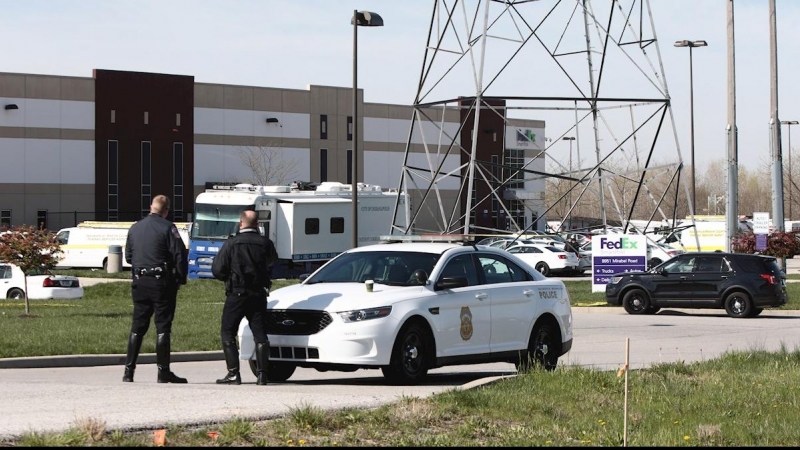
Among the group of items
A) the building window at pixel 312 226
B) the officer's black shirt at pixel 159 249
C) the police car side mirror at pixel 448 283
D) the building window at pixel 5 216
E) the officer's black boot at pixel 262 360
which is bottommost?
the officer's black boot at pixel 262 360

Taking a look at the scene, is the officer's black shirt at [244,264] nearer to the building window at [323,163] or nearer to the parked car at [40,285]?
the parked car at [40,285]

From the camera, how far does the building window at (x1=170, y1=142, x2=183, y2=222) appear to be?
7350 centimetres

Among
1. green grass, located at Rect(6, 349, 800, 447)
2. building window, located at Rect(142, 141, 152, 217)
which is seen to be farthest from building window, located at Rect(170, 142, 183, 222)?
green grass, located at Rect(6, 349, 800, 447)

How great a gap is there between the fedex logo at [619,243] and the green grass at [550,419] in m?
20.7

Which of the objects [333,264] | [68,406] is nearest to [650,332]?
[333,264]

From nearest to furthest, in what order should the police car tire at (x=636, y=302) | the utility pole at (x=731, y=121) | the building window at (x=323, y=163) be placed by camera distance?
the police car tire at (x=636, y=302), the utility pole at (x=731, y=121), the building window at (x=323, y=163)

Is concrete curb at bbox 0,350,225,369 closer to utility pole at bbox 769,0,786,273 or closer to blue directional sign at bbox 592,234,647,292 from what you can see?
blue directional sign at bbox 592,234,647,292

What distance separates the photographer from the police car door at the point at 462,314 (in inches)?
537

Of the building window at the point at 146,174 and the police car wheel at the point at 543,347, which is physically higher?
the building window at the point at 146,174

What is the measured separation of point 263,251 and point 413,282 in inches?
68.6

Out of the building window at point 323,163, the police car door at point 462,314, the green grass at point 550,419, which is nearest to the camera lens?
the green grass at point 550,419

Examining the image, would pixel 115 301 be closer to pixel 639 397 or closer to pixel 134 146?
pixel 639 397

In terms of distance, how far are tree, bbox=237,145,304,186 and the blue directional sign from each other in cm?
4090

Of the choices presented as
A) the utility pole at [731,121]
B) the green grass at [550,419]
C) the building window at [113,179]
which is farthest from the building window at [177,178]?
the green grass at [550,419]
